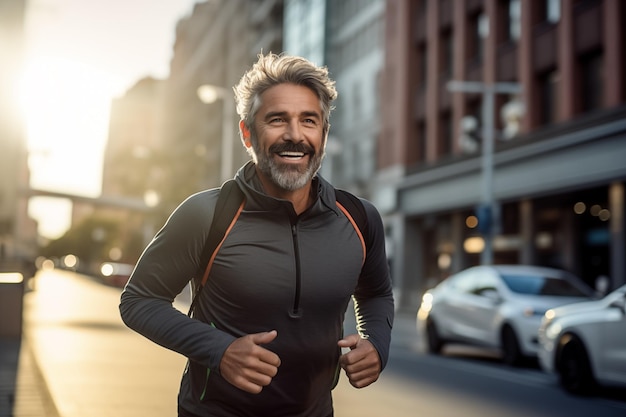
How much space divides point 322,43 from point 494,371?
4202 centimetres

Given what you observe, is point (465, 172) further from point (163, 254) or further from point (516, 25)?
point (163, 254)

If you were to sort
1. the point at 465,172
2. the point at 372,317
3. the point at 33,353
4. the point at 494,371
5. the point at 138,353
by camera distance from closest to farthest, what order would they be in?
the point at 372,317, the point at 33,353, the point at 138,353, the point at 494,371, the point at 465,172

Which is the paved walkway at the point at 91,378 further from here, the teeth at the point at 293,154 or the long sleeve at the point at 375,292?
Result: the teeth at the point at 293,154

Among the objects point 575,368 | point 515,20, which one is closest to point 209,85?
point 515,20

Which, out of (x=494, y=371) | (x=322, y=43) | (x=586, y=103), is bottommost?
(x=494, y=371)

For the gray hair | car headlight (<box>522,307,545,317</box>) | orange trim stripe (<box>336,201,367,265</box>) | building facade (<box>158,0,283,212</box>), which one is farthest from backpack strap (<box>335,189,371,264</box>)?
building facade (<box>158,0,283,212</box>)

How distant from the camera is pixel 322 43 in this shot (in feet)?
179

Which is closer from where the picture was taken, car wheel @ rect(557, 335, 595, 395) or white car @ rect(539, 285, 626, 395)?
white car @ rect(539, 285, 626, 395)

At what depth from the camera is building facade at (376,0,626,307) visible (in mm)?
25953

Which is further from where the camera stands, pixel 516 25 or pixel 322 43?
pixel 322 43

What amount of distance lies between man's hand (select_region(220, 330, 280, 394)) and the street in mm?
5135

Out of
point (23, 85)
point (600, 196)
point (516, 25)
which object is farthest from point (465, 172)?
point (23, 85)

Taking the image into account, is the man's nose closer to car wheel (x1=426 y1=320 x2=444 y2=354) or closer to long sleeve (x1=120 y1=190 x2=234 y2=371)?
long sleeve (x1=120 y1=190 x2=234 y2=371)

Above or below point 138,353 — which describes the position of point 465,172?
above
